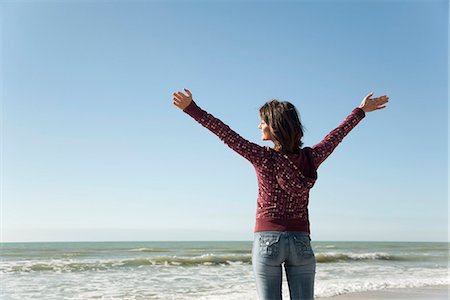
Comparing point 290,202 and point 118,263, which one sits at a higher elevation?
point 290,202

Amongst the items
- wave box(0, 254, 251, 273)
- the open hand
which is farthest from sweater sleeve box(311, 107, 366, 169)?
wave box(0, 254, 251, 273)

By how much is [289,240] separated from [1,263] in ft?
46.0

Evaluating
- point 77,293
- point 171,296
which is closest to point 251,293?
point 171,296

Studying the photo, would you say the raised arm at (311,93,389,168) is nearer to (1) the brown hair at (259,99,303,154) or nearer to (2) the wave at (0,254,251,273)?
(1) the brown hair at (259,99,303,154)

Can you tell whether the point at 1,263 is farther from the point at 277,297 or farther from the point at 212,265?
the point at 277,297

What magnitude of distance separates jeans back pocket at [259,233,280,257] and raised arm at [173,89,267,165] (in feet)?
1.04

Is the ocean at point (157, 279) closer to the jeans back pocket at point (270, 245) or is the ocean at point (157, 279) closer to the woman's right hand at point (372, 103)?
the woman's right hand at point (372, 103)

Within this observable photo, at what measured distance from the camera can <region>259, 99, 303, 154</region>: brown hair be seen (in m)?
2.05

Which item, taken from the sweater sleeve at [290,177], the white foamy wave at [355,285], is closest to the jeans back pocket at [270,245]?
the sweater sleeve at [290,177]

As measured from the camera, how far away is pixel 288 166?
2037 millimetres

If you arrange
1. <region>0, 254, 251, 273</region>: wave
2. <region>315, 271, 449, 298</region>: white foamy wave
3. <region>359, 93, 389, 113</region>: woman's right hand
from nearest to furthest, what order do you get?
<region>359, 93, 389, 113</region>: woman's right hand, <region>315, 271, 449, 298</region>: white foamy wave, <region>0, 254, 251, 273</region>: wave

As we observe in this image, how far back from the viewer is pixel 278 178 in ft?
6.73

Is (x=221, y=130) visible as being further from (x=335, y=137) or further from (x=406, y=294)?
(x=406, y=294)

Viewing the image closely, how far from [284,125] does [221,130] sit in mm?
280
